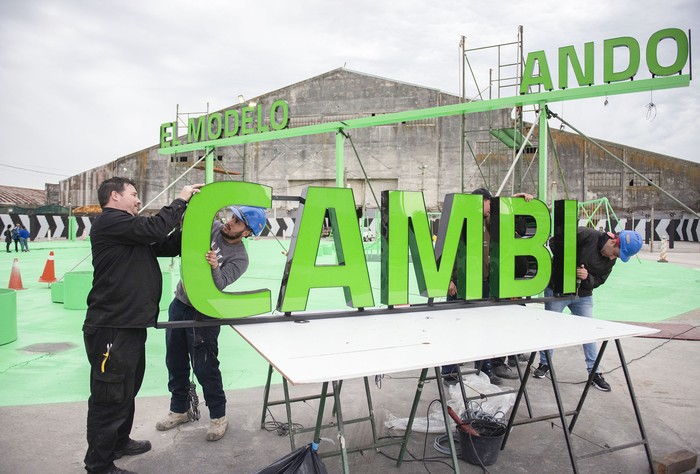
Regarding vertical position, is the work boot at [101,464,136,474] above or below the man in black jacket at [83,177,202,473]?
below

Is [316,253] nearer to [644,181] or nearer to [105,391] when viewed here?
[105,391]

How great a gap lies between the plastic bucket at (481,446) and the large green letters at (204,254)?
1.78 meters

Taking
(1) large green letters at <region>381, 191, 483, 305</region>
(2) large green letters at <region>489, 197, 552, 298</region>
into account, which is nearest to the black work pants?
(1) large green letters at <region>381, 191, 483, 305</region>

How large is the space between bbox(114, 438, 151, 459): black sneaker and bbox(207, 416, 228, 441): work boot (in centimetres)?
45

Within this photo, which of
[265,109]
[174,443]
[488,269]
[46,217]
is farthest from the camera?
[265,109]

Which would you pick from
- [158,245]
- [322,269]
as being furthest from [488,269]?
[158,245]

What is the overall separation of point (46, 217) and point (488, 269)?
31.8 metres

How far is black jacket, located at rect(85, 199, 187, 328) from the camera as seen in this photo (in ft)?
9.66

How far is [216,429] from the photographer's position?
3.61 m

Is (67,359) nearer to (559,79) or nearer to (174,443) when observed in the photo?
→ (174,443)

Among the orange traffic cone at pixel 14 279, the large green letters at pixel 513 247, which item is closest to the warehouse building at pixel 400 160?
the orange traffic cone at pixel 14 279

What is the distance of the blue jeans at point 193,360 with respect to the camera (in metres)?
3.58

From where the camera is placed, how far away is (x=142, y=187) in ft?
113

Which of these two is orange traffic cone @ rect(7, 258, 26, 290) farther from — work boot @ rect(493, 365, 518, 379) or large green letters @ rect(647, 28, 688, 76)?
large green letters @ rect(647, 28, 688, 76)
